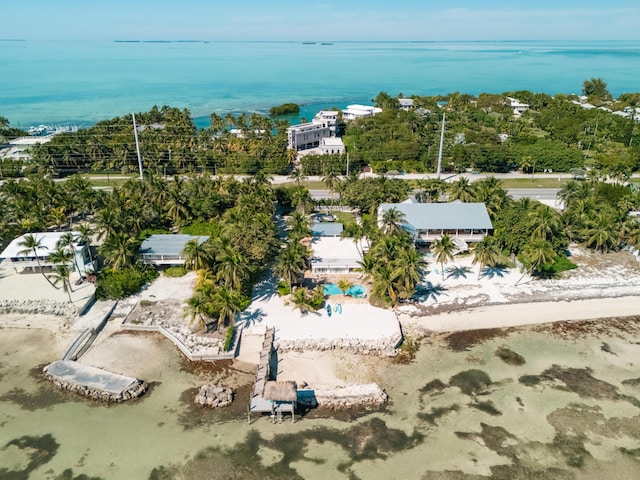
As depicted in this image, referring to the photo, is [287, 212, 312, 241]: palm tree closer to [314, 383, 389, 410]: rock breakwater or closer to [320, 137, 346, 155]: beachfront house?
[314, 383, 389, 410]: rock breakwater

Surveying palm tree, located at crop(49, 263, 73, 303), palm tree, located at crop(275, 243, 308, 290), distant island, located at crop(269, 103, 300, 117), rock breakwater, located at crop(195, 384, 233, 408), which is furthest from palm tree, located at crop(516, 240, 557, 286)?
distant island, located at crop(269, 103, 300, 117)

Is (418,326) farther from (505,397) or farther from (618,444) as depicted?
(618,444)

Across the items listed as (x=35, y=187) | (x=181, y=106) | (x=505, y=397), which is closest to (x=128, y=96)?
(x=181, y=106)

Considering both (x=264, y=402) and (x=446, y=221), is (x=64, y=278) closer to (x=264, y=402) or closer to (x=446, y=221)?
(x=264, y=402)

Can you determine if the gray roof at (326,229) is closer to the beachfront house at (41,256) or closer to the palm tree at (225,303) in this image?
the palm tree at (225,303)

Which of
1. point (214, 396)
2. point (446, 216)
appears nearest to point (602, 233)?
point (446, 216)
